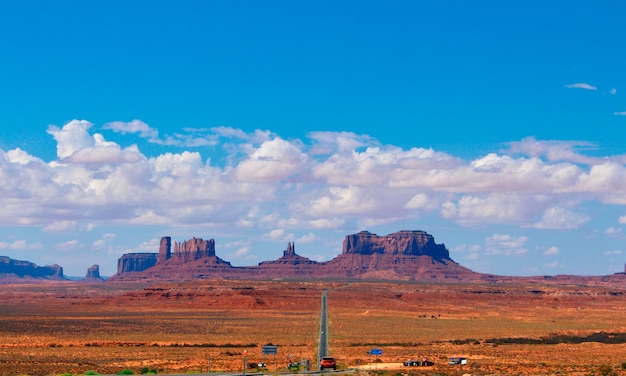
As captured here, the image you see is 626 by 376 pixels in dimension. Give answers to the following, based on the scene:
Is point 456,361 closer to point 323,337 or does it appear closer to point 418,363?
point 418,363

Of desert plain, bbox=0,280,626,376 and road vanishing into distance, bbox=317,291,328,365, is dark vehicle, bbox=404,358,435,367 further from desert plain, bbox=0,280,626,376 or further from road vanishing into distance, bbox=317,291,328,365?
road vanishing into distance, bbox=317,291,328,365

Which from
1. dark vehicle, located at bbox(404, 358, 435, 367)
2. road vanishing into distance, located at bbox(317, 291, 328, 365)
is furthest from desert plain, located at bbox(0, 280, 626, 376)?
road vanishing into distance, located at bbox(317, 291, 328, 365)

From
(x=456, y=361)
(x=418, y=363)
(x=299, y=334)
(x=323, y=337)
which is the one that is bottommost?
(x=418, y=363)

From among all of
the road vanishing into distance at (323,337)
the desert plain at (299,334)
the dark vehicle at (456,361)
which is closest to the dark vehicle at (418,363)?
the desert plain at (299,334)

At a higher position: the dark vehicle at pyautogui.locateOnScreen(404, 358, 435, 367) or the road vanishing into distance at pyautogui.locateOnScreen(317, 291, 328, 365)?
the road vanishing into distance at pyautogui.locateOnScreen(317, 291, 328, 365)

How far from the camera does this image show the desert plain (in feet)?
220

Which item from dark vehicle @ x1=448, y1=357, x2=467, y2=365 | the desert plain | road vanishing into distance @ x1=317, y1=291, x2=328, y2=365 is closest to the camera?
the desert plain

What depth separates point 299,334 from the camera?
10475 cm

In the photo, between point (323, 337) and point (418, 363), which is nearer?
point (418, 363)

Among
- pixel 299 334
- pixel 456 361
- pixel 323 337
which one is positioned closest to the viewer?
pixel 456 361

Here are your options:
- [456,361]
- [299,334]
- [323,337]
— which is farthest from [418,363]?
[299,334]

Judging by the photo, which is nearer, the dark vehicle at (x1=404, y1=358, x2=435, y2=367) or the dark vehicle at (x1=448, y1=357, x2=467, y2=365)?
the dark vehicle at (x1=404, y1=358, x2=435, y2=367)

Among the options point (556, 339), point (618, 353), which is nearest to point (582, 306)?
point (556, 339)

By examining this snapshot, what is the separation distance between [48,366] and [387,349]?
3405cm
